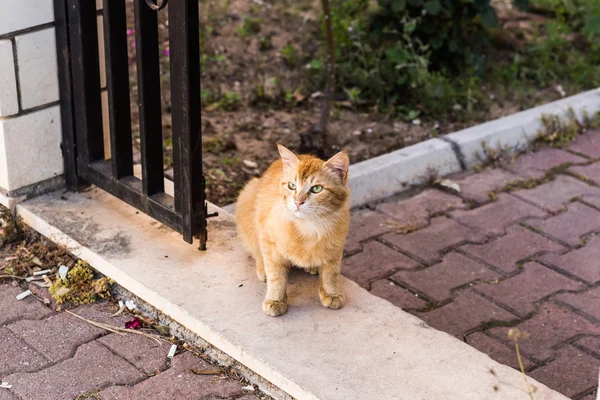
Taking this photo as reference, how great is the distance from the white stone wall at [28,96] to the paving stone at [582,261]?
2395 millimetres

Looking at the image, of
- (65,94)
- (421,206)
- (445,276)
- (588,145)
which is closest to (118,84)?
(65,94)

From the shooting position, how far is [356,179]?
4434 mm

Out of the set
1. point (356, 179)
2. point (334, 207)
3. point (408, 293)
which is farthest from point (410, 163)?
point (334, 207)

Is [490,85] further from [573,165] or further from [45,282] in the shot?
[45,282]

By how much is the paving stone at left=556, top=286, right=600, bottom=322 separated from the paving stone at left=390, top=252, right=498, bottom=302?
332 mm

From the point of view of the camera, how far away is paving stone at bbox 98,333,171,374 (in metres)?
3.09

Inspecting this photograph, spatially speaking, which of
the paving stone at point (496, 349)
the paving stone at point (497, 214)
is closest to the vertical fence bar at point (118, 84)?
the paving stone at point (496, 349)

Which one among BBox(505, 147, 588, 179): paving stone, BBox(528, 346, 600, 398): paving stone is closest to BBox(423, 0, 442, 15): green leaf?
BBox(505, 147, 588, 179): paving stone

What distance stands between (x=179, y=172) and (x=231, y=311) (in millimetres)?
596

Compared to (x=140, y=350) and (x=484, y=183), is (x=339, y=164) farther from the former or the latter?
(x=484, y=183)

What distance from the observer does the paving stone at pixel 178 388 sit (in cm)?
292

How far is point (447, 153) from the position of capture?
4828mm

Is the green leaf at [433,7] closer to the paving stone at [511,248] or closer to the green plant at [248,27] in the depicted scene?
the green plant at [248,27]

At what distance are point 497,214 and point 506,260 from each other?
469 millimetres
